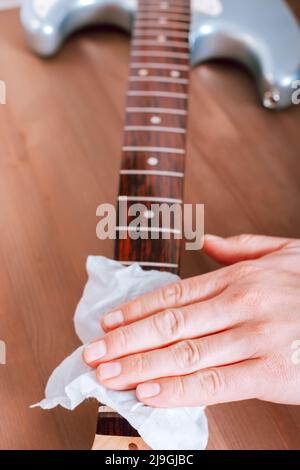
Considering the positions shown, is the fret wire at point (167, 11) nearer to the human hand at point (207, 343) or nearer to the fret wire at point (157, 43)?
the fret wire at point (157, 43)

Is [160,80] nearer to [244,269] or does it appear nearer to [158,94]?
[158,94]

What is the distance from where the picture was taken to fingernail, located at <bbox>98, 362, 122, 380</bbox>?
47cm

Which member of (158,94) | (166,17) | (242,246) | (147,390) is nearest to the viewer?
(147,390)

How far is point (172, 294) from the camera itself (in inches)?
20.1

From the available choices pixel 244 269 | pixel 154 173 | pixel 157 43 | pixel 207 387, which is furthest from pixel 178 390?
pixel 157 43

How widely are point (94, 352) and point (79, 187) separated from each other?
0.23 m

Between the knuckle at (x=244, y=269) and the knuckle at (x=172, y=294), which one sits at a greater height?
the knuckle at (x=244, y=269)

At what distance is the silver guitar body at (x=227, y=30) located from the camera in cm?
75

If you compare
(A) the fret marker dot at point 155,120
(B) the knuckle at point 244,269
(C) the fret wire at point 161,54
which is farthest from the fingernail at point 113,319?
(C) the fret wire at point 161,54

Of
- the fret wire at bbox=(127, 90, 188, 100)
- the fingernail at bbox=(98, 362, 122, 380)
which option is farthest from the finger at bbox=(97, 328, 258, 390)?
the fret wire at bbox=(127, 90, 188, 100)

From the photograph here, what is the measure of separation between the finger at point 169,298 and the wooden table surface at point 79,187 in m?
0.06

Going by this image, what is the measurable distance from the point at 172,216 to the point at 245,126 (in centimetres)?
21

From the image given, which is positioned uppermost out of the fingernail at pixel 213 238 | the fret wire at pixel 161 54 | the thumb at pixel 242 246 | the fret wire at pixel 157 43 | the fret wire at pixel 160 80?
the fret wire at pixel 157 43
